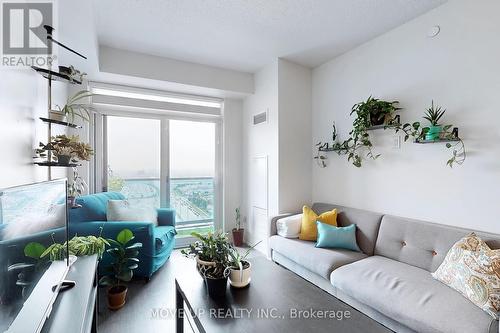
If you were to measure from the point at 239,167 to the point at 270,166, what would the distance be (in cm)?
82

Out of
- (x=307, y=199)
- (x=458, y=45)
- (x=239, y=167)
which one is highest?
(x=458, y=45)

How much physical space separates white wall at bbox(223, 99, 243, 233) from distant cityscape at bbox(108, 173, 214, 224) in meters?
0.28

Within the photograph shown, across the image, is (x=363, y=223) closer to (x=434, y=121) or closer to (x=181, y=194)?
(x=434, y=121)

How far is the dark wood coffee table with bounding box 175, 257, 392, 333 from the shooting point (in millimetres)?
1193

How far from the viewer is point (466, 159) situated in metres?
1.98

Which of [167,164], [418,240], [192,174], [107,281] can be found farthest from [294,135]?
[107,281]

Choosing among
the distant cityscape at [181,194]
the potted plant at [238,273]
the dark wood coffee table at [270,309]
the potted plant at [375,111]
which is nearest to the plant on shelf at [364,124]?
the potted plant at [375,111]

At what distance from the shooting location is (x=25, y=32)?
1.56 m

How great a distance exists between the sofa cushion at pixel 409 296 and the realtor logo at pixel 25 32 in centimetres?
253

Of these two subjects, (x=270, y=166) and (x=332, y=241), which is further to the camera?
(x=270, y=166)

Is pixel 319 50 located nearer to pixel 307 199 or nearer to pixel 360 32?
pixel 360 32

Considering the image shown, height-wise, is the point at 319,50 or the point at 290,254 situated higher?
the point at 319,50

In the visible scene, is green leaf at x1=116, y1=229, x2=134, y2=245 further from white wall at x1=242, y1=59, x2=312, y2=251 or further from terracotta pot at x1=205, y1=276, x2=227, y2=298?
white wall at x1=242, y1=59, x2=312, y2=251

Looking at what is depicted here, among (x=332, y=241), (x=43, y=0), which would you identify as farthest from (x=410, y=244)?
(x=43, y=0)
